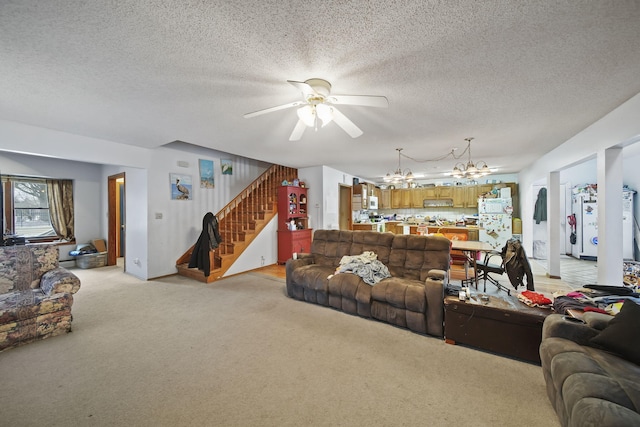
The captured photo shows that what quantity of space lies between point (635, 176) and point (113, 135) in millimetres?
10210

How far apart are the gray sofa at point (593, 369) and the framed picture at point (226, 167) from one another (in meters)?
6.09

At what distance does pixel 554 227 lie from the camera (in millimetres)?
4699

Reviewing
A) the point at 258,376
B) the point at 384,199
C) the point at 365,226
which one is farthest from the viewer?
the point at 384,199

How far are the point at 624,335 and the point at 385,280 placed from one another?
6.22ft

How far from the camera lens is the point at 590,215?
19.9 ft

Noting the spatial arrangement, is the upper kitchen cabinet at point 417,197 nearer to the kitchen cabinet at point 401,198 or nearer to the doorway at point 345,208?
the kitchen cabinet at point 401,198

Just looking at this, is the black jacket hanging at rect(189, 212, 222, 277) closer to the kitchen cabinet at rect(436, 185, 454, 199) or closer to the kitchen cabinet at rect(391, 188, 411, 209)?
the kitchen cabinet at rect(391, 188, 411, 209)

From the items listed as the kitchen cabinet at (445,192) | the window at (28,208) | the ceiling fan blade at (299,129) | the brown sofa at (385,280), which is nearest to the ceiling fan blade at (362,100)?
the ceiling fan blade at (299,129)

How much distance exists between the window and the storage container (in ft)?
2.78

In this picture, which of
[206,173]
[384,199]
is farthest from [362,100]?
[384,199]

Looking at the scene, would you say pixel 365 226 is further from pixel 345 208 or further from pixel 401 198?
pixel 401 198

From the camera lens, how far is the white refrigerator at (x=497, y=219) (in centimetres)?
698

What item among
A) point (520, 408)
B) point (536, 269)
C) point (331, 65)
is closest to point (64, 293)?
point (331, 65)

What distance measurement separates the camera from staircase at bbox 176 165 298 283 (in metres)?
4.87
